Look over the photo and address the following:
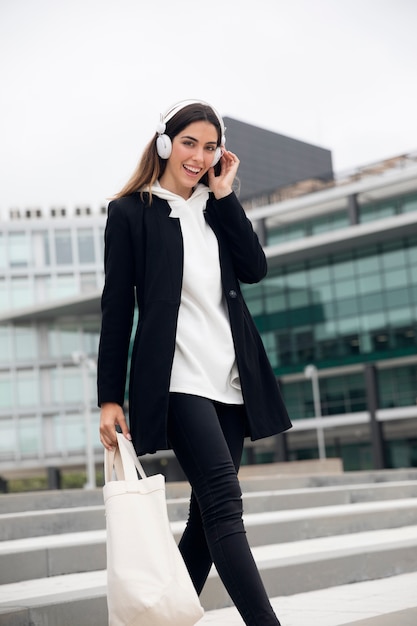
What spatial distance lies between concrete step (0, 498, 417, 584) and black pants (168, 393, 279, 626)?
2.24 metres

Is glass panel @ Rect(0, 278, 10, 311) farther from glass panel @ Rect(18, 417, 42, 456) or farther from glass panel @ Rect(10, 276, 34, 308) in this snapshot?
glass panel @ Rect(18, 417, 42, 456)

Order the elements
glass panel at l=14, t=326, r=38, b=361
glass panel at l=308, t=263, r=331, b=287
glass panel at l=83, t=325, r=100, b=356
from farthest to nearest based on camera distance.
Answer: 1. glass panel at l=14, t=326, r=38, b=361
2. glass panel at l=83, t=325, r=100, b=356
3. glass panel at l=308, t=263, r=331, b=287

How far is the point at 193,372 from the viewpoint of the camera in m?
3.10

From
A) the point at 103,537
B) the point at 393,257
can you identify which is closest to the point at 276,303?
the point at 393,257

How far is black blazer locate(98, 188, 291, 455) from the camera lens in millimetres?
3062

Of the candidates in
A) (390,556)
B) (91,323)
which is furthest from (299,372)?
(390,556)

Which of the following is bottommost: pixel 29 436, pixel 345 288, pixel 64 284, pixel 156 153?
pixel 29 436

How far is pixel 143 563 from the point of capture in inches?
110

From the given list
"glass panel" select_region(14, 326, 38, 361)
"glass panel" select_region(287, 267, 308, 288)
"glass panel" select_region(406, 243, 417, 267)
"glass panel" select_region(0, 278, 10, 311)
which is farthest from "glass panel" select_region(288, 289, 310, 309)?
"glass panel" select_region(0, 278, 10, 311)

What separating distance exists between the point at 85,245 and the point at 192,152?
70.7 metres

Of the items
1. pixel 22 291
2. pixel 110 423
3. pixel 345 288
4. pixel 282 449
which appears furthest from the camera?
pixel 22 291

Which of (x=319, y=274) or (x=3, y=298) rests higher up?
(x=3, y=298)

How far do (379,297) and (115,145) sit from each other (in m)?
64.9

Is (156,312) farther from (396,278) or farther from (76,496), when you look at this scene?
(396,278)
